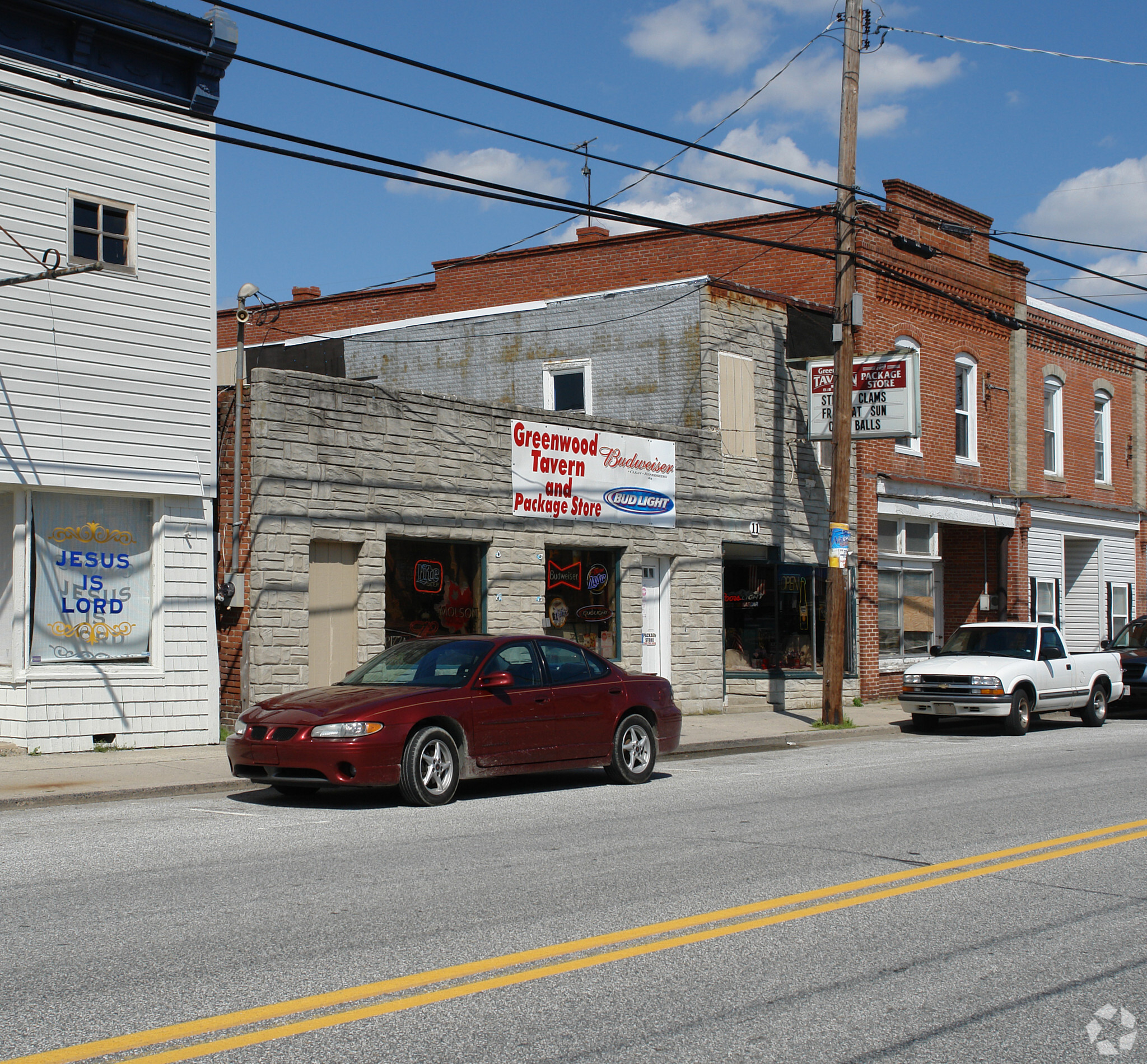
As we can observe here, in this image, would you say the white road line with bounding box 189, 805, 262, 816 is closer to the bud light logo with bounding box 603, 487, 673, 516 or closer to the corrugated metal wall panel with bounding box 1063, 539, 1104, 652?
the bud light logo with bounding box 603, 487, 673, 516

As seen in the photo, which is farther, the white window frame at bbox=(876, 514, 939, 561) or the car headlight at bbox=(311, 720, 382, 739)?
the white window frame at bbox=(876, 514, 939, 561)

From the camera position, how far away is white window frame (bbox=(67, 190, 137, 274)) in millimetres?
14211

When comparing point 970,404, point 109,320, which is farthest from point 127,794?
point 970,404

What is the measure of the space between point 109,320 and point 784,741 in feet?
33.5

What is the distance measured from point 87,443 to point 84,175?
304 cm

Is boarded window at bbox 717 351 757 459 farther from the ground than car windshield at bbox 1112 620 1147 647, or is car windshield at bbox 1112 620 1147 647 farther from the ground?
boarded window at bbox 717 351 757 459

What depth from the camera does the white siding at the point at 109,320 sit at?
13.7 meters

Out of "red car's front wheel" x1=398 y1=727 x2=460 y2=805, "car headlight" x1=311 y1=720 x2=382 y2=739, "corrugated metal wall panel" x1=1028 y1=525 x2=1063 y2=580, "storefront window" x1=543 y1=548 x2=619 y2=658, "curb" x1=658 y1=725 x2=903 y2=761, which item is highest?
"corrugated metal wall panel" x1=1028 y1=525 x2=1063 y2=580

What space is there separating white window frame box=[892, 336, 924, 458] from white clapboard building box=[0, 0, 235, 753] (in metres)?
14.2

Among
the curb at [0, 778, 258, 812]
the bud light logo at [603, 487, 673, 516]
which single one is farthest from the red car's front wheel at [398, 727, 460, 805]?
the bud light logo at [603, 487, 673, 516]

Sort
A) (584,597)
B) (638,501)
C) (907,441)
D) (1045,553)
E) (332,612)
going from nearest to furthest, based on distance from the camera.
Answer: (332,612), (584,597), (638,501), (907,441), (1045,553)

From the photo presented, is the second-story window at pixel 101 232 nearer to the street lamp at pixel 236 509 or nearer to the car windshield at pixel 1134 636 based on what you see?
the street lamp at pixel 236 509

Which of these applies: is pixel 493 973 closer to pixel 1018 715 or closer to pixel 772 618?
pixel 1018 715

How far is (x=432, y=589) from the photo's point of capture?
1714cm
